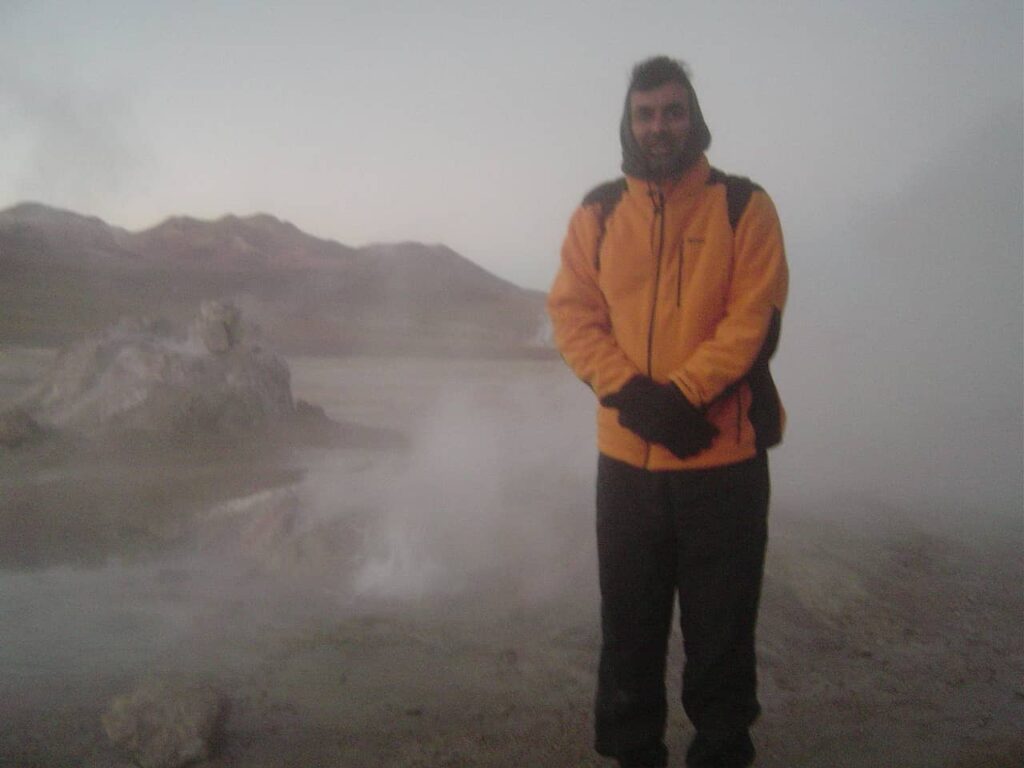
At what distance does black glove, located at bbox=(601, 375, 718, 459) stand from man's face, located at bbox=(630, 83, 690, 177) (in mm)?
480

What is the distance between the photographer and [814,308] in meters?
6.88

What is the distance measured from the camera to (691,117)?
1.84 metres

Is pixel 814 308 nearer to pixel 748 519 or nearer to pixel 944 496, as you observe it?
pixel 944 496

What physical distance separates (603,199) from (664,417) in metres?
0.54

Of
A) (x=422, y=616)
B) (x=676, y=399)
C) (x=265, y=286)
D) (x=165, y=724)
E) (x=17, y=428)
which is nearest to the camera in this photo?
(x=676, y=399)

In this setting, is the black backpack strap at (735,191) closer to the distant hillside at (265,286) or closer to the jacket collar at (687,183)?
the jacket collar at (687,183)

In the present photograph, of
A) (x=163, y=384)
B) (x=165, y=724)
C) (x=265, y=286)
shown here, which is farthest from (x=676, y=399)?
(x=265, y=286)

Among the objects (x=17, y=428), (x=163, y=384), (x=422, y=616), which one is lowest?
(x=422, y=616)

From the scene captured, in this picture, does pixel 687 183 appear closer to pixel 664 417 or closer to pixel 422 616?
pixel 664 417

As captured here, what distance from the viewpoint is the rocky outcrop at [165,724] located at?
84.4 inches

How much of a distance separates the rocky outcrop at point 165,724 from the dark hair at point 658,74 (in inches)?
74.9

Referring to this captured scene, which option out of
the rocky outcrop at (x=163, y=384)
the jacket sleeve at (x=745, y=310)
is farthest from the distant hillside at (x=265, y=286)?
the jacket sleeve at (x=745, y=310)

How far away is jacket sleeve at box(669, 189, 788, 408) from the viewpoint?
168 cm

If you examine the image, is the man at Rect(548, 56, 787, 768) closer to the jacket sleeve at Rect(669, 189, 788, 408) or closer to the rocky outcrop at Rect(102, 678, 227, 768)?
the jacket sleeve at Rect(669, 189, 788, 408)
